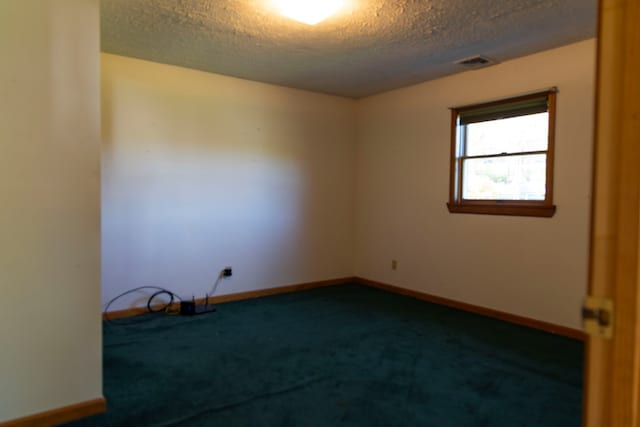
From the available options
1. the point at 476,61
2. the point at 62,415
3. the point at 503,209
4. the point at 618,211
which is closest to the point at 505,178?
the point at 503,209

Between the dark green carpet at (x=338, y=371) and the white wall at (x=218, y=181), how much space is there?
691mm

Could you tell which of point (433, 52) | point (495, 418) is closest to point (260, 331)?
point (495, 418)

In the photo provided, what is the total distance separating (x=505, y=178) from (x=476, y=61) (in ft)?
3.81

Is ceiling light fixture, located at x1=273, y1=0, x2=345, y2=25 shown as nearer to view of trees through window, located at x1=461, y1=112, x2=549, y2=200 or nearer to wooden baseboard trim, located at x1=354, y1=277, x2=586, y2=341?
view of trees through window, located at x1=461, y1=112, x2=549, y2=200

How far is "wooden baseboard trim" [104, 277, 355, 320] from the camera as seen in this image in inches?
164

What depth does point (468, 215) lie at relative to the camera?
4512mm

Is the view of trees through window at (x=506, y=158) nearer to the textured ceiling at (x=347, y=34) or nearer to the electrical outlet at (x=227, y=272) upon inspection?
the textured ceiling at (x=347, y=34)

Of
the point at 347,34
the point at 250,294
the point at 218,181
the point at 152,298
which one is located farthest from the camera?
the point at 250,294

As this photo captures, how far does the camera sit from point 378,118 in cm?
559

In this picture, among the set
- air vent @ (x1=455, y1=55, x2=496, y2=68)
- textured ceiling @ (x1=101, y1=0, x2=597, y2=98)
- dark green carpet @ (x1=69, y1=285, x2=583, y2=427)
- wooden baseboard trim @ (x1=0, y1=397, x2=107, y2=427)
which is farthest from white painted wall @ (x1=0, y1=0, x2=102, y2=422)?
air vent @ (x1=455, y1=55, x2=496, y2=68)

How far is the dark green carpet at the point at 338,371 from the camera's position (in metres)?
2.39

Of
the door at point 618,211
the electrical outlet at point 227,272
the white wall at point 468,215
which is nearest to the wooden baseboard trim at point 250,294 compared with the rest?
the electrical outlet at point 227,272

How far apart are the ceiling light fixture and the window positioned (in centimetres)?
208

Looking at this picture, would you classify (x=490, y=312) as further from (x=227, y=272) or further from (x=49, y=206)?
(x=49, y=206)
